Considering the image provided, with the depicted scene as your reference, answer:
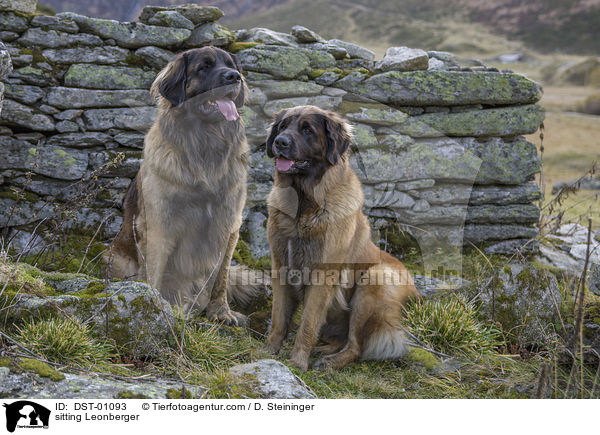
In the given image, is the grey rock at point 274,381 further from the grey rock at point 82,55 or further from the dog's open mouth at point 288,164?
the grey rock at point 82,55

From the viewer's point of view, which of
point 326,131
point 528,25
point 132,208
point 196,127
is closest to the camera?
point 326,131

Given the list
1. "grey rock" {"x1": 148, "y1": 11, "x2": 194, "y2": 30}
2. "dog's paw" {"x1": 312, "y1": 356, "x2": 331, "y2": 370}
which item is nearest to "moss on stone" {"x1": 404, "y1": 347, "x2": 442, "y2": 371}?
"dog's paw" {"x1": 312, "y1": 356, "x2": 331, "y2": 370}

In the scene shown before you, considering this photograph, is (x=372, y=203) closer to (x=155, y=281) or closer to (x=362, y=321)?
(x=362, y=321)

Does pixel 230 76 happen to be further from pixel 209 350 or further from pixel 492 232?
pixel 492 232

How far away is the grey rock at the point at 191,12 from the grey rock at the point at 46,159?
174 cm

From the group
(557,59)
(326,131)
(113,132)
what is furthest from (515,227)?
(557,59)

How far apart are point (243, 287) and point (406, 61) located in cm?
331

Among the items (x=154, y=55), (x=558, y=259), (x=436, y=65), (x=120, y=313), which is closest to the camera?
(x=120, y=313)

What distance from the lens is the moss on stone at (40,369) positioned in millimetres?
2553

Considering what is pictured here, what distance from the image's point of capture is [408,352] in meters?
3.67

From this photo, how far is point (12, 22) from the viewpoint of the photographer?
5.18m

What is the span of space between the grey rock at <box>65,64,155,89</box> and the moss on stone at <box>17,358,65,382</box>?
360 centimetres

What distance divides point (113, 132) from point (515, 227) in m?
4.87
